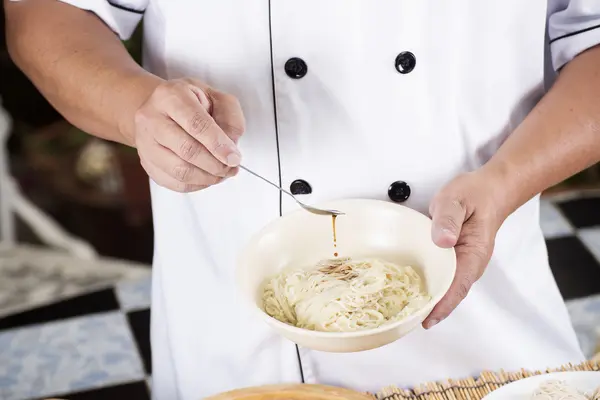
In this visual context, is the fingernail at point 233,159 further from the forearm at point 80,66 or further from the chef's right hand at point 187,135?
the forearm at point 80,66

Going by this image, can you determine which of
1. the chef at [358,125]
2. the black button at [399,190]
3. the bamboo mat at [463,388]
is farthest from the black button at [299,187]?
the bamboo mat at [463,388]

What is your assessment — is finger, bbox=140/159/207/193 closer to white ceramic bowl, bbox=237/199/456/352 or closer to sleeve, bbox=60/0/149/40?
white ceramic bowl, bbox=237/199/456/352

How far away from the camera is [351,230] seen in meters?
1.50

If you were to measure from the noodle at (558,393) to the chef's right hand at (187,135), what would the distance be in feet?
1.92

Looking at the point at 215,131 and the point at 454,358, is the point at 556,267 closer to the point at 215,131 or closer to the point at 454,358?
the point at 454,358

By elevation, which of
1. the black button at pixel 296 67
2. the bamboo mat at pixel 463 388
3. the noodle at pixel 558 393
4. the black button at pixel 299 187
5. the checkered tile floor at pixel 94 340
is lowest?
the checkered tile floor at pixel 94 340

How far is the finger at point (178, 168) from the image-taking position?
→ 1312 millimetres

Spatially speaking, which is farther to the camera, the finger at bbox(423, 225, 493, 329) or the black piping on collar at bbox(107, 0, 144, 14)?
the black piping on collar at bbox(107, 0, 144, 14)

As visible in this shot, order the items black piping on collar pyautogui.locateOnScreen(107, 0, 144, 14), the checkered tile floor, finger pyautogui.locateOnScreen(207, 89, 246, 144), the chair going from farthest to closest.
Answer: the chair, the checkered tile floor, black piping on collar pyautogui.locateOnScreen(107, 0, 144, 14), finger pyautogui.locateOnScreen(207, 89, 246, 144)

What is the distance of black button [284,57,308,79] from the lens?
5.01 ft

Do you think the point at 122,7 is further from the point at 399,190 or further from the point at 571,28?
the point at 571,28

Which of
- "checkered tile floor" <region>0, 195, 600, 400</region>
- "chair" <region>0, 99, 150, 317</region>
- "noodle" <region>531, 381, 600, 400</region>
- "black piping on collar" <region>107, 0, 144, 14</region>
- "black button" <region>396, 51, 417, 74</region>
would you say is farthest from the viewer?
"chair" <region>0, 99, 150, 317</region>

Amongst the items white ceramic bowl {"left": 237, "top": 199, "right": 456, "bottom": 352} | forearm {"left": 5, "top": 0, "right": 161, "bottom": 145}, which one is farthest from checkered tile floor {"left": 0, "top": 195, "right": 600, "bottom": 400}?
white ceramic bowl {"left": 237, "top": 199, "right": 456, "bottom": 352}

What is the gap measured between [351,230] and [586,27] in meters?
0.60
